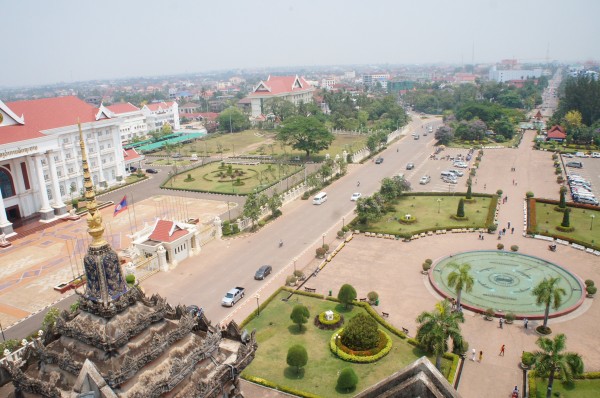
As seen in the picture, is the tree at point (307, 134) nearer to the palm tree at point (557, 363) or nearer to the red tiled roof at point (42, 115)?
the red tiled roof at point (42, 115)

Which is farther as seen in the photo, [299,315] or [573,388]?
[299,315]

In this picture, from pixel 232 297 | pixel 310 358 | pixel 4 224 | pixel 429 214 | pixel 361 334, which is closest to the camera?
pixel 361 334

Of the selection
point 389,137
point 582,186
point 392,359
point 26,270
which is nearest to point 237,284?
point 392,359

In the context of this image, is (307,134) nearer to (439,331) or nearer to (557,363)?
(439,331)

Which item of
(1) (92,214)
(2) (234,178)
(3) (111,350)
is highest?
(1) (92,214)

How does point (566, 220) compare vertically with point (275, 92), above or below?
below

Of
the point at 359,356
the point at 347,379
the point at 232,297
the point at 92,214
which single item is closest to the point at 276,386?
the point at 347,379

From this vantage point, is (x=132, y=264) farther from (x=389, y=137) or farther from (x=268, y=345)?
(x=389, y=137)

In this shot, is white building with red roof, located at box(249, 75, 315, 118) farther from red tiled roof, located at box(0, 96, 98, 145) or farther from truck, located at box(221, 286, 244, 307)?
truck, located at box(221, 286, 244, 307)
